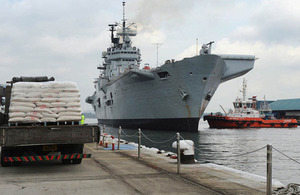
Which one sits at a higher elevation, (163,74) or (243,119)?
(163,74)

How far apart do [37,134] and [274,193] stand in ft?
18.2

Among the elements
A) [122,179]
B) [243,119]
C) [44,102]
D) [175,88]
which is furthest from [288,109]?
[122,179]

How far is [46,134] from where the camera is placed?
9094mm

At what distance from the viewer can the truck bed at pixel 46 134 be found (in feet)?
28.9

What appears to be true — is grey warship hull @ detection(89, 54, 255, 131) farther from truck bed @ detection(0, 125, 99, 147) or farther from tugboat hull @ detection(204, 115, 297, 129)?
truck bed @ detection(0, 125, 99, 147)

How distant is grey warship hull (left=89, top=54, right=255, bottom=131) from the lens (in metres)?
39.5

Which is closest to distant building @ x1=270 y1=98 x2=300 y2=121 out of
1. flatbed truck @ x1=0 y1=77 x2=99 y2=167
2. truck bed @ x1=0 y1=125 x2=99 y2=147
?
flatbed truck @ x1=0 y1=77 x2=99 y2=167

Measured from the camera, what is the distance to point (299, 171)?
16297 mm

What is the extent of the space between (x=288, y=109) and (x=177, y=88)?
72.3 m

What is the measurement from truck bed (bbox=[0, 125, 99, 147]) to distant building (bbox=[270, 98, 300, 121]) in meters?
97.9

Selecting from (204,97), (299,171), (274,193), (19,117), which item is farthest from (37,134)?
(204,97)

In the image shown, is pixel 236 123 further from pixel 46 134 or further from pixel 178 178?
pixel 46 134

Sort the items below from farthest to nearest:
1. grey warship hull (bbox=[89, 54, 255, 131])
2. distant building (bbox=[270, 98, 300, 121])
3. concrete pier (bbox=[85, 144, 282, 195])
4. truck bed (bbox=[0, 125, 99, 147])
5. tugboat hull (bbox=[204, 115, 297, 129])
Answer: distant building (bbox=[270, 98, 300, 121]) < tugboat hull (bbox=[204, 115, 297, 129]) < grey warship hull (bbox=[89, 54, 255, 131]) < truck bed (bbox=[0, 125, 99, 147]) < concrete pier (bbox=[85, 144, 282, 195])

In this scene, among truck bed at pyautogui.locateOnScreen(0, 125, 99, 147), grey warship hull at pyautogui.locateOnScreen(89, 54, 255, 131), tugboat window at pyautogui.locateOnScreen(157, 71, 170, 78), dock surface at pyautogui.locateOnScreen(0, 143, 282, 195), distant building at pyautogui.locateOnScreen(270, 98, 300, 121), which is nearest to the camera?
dock surface at pyautogui.locateOnScreen(0, 143, 282, 195)
